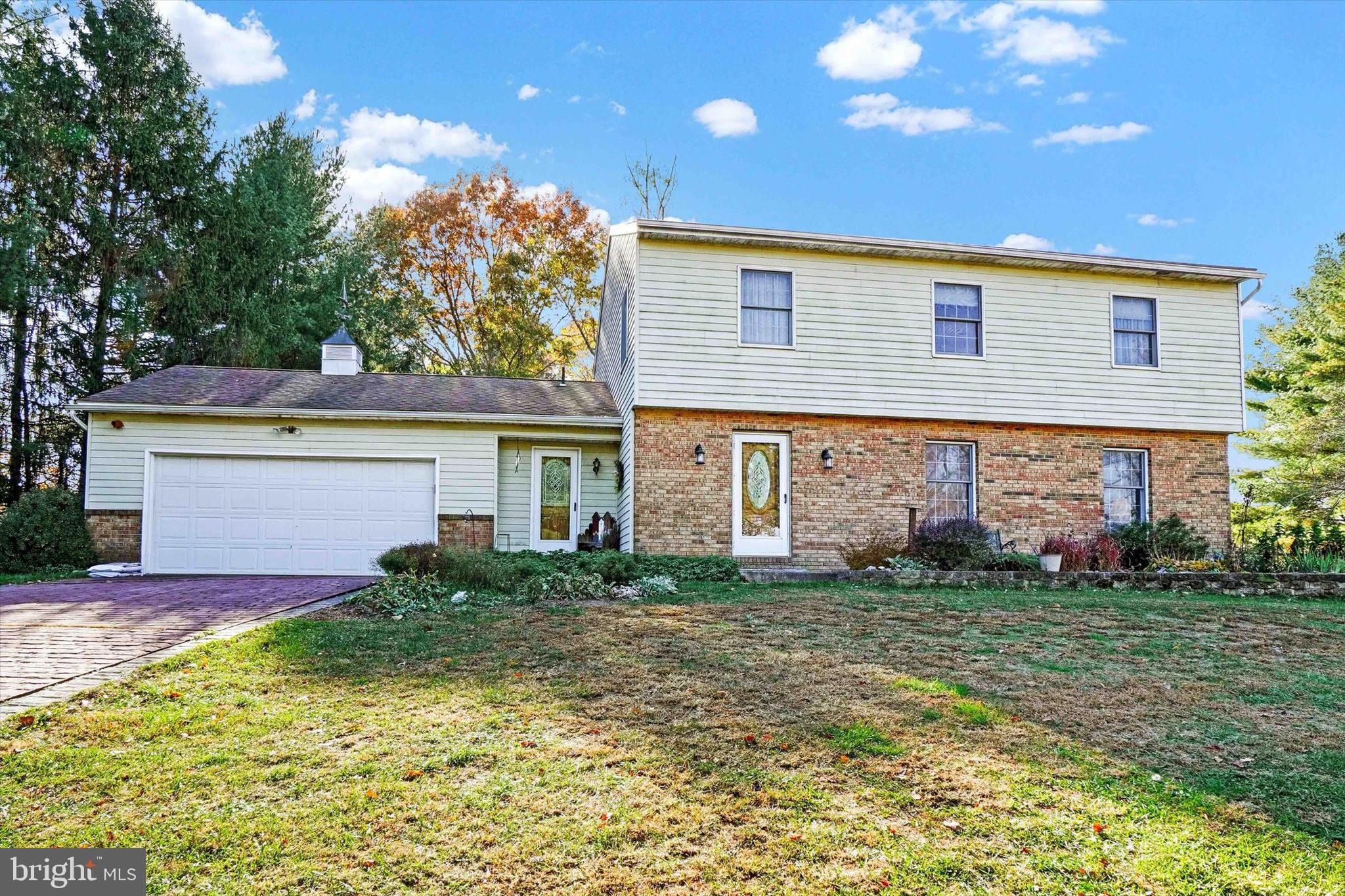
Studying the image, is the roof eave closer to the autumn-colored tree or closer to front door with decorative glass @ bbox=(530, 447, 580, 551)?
front door with decorative glass @ bbox=(530, 447, 580, 551)

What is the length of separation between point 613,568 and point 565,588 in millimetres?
968

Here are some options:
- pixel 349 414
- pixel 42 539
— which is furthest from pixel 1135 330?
pixel 42 539

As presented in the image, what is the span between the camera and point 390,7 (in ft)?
57.0

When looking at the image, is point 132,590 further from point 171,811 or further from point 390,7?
point 390,7

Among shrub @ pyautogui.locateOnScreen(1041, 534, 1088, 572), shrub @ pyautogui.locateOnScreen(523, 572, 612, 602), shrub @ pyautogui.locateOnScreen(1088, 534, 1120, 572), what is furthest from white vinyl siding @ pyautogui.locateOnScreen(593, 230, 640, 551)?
shrub @ pyautogui.locateOnScreen(1088, 534, 1120, 572)

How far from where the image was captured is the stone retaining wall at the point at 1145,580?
35.3 feet

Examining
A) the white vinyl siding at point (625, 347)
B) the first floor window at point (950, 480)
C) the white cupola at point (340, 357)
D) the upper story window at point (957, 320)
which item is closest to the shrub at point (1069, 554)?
the first floor window at point (950, 480)

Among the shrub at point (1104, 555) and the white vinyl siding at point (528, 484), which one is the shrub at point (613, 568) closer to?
the white vinyl siding at point (528, 484)

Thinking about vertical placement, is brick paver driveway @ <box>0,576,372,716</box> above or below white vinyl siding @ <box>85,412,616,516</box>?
below

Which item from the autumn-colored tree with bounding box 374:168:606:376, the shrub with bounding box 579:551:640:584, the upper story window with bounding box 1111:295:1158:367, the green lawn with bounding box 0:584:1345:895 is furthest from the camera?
the autumn-colored tree with bounding box 374:168:606:376

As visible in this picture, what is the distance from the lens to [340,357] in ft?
56.3

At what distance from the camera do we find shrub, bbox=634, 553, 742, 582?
10703mm

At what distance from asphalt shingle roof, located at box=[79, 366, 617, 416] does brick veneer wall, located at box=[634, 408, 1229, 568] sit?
232 cm

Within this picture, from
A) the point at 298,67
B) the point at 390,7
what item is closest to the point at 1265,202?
the point at 390,7
